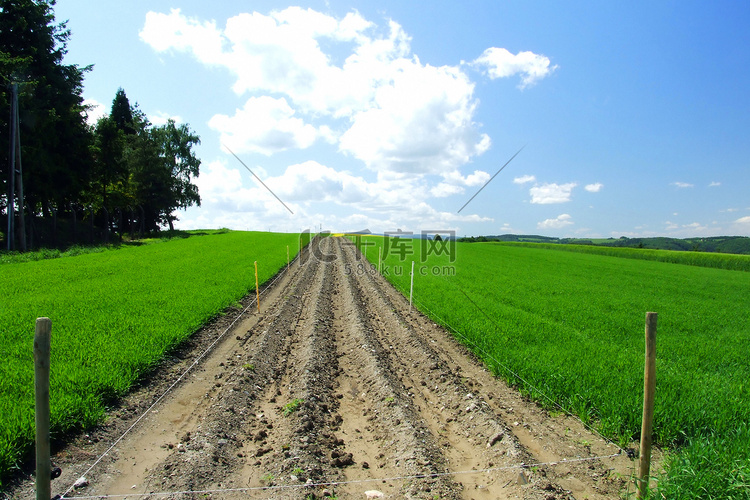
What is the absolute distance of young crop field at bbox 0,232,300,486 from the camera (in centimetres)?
486

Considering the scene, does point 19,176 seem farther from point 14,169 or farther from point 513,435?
point 513,435

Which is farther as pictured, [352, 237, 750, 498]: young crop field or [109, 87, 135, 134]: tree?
[109, 87, 135, 134]: tree

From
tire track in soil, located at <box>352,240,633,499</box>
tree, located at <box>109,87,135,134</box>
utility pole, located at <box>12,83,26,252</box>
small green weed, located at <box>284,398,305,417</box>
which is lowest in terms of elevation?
tire track in soil, located at <box>352,240,633,499</box>

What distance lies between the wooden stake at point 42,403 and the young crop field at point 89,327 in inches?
52.1

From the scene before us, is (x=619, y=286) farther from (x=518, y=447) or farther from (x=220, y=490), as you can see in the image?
(x=220, y=490)

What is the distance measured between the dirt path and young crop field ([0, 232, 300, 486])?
16.1 inches

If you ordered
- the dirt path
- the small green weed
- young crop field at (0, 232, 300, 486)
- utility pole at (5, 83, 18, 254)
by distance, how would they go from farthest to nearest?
utility pole at (5, 83, 18, 254), the small green weed, young crop field at (0, 232, 300, 486), the dirt path

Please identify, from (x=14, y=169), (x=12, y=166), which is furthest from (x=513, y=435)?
(x=14, y=169)

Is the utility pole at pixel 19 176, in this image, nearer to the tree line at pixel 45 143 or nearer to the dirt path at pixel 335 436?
the tree line at pixel 45 143

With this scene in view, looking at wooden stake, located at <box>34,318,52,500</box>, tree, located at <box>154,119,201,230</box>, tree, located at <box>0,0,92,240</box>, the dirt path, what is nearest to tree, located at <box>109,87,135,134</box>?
tree, located at <box>154,119,201,230</box>

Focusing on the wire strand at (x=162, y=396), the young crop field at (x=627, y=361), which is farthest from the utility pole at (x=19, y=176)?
the young crop field at (x=627, y=361)

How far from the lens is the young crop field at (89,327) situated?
4.86m

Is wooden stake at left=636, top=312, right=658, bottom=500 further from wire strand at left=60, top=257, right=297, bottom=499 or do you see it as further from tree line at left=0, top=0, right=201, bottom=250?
tree line at left=0, top=0, right=201, bottom=250

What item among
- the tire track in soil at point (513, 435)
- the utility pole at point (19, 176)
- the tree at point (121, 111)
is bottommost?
the tire track in soil at point (513, 435)
